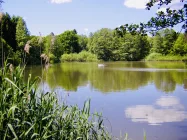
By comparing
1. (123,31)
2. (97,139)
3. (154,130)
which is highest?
(123,31)

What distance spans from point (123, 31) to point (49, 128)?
6.88 ft

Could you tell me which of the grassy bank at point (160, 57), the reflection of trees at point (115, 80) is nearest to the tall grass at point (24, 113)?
the reflection of trees at point (115, 80)

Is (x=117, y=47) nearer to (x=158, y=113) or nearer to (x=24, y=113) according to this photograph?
(x=158, y=113)

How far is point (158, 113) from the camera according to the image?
793cm

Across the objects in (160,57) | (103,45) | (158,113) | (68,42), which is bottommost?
(158,113)

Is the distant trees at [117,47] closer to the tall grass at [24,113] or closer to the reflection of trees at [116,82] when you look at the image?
the reflection of trees at [116,82]

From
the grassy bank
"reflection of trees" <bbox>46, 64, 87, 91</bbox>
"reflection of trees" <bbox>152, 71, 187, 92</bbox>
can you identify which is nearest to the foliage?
the grassy bank

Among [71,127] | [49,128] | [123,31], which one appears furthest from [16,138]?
[123,31]

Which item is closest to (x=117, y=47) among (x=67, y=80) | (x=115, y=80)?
(x=115, y=80)

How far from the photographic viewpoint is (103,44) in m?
57.6

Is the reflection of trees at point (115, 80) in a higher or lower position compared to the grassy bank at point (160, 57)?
lower

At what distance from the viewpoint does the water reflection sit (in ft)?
23.5

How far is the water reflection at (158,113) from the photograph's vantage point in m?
7.18

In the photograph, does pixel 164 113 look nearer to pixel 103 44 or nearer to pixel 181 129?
pixel 181 129
